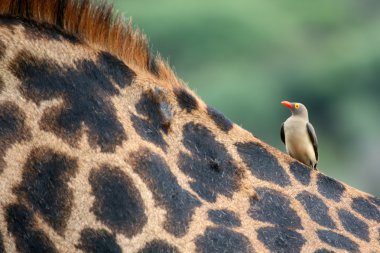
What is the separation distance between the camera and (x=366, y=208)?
195 cm

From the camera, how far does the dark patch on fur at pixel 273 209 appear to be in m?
1.77

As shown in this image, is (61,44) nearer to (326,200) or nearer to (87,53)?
(87,53)

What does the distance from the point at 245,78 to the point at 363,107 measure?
110 cm

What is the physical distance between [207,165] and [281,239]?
21 cm

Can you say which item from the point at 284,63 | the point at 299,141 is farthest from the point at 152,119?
the point at 284,63

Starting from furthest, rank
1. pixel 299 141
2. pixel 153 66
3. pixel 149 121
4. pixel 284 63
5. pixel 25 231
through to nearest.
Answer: pixel 284 63 → pixel 299 141 → pixel 153 66 → pixel 149 121 → pixel 25 231

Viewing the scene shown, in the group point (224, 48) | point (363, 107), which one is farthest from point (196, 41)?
point (363, 107)

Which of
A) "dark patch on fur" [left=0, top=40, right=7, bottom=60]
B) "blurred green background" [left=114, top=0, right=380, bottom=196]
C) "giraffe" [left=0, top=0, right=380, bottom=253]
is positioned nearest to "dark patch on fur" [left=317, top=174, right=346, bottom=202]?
"giraffe" [left=0, top=0, right=380, bottom=253]

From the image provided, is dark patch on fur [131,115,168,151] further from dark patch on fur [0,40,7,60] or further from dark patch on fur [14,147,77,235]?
dark patch on fur [0,40,7,60]

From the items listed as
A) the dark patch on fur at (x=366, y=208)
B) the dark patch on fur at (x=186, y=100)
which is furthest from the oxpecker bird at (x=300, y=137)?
the dark patch on fur at (x=186, y=100)

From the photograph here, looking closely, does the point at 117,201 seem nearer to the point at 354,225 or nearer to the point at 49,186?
the point at 49,186

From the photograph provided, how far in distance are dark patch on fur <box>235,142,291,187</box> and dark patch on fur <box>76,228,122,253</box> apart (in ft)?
1.27

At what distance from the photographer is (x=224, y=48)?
26.8 feet

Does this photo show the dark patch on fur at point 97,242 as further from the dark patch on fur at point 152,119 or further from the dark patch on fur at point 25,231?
the dark patch on fur at point 152,119
